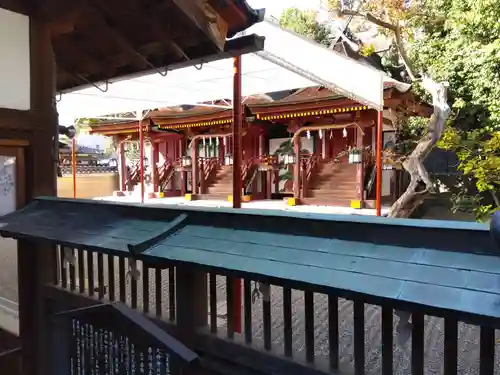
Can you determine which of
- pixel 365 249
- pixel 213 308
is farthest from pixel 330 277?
pixel 213 308

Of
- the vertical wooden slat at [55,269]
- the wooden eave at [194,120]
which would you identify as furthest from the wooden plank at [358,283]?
the wooden eave at [194,120]

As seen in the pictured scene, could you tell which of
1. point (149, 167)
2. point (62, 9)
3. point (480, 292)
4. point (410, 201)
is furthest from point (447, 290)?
point (149, 167)

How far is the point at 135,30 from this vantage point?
10.0 ft

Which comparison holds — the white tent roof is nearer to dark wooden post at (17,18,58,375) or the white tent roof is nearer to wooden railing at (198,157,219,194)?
dark wooden post at (17,18,58,375)

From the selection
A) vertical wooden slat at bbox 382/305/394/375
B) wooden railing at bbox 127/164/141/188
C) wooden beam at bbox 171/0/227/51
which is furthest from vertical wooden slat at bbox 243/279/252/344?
wooden railing at bbox 127/164/141/188

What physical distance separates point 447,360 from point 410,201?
9.24 meters

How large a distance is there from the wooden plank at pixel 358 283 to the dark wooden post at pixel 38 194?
5.51ft

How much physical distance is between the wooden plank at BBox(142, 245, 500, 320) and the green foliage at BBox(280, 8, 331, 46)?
20.3 metres

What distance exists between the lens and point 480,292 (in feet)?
4.00

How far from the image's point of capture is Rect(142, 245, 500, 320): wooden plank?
1.18 metres

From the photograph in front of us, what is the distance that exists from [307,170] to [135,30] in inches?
395

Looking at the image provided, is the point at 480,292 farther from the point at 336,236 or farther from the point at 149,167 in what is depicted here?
the point at 149,167

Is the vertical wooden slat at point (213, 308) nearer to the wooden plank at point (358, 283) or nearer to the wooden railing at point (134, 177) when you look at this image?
the wooden plank at point (358, 283)

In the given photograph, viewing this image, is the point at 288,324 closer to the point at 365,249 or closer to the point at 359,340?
the point at 359,340
